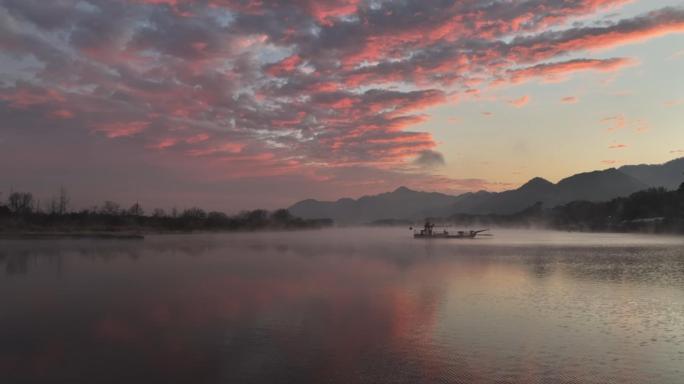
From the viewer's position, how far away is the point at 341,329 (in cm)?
2225

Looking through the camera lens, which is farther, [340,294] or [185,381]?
[340,294]

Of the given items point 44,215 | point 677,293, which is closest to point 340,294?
point 677,293

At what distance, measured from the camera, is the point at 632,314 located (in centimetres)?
2555

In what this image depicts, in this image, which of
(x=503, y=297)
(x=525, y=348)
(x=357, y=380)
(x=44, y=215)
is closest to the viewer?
(x=357, y=380)

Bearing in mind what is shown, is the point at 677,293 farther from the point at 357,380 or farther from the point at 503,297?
the point at 357,380

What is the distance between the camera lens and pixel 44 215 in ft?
548

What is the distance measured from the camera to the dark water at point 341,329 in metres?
16.0

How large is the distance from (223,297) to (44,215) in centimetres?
16655

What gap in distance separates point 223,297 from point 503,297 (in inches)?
720

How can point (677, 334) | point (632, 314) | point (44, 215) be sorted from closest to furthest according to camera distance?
point (677, 334) → point (632, 314) → point (44, 215)

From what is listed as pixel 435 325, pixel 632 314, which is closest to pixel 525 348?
pixel 435 325

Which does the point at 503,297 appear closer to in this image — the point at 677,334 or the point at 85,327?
the point at 677,334

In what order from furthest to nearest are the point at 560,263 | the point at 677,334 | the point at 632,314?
the point at 560,263, the point at 632,314, the point at 677,334

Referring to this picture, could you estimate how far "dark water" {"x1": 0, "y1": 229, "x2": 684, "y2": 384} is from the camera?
52.4 feet
